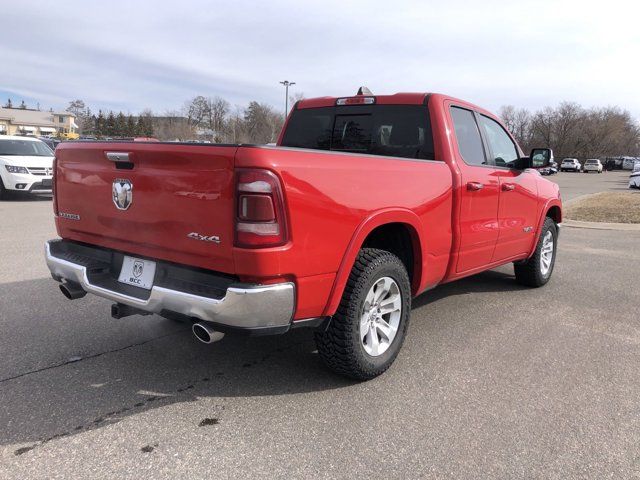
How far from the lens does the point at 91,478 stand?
7.74 feet

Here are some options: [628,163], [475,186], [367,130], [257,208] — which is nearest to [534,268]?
[475,186]

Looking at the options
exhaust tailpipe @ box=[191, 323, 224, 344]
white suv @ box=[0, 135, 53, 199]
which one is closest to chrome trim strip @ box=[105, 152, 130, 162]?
exhaust tailpipe @ box=[191, 323, 224, 344]

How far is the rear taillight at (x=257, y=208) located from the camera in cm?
258

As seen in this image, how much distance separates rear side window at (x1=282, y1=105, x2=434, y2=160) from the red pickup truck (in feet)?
Result: 0.04

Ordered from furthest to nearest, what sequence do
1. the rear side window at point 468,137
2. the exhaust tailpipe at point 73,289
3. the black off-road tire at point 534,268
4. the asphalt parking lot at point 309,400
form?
1. the black off-road tire at point 534,268
2. the rear side window at point 468,137
3. the exhaust tailpipe at point 73,289
4. the asphalt parking lot at point 309,400

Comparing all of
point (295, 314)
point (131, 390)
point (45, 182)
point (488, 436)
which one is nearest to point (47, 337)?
point (131, 390)

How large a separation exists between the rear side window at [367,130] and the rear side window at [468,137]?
0.34m

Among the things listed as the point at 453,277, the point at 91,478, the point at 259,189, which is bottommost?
the point at 91,478

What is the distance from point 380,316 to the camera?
3508mm

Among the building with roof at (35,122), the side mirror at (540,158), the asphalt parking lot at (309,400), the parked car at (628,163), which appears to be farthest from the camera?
the building with roof at (35,122)

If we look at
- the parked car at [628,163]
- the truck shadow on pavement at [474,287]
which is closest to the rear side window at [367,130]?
the truck shadow on pavement at [474,287]

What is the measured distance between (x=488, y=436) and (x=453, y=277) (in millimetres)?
1714

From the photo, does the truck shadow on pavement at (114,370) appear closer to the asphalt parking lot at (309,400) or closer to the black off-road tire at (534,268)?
the asphalt parking lot at (309,400)

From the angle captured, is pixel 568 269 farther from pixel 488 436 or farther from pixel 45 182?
pixel 45 182
